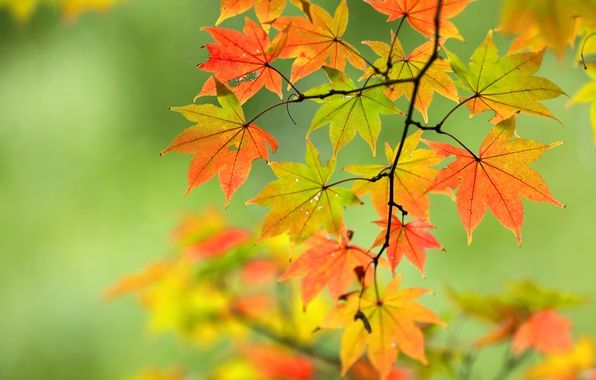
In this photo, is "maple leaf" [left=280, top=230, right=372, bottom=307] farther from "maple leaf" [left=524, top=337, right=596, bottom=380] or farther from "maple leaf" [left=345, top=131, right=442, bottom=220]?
"maple leaf" [left=524, top=337, right=596, bottom=380]

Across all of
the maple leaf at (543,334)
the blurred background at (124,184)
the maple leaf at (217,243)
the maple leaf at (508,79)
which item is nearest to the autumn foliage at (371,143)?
the maple leaf at (508,79)

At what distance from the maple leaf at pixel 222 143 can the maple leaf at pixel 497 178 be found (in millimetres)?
249

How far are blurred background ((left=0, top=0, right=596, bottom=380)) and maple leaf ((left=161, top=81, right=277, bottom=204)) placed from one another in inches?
105

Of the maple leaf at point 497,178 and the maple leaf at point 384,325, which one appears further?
the maple leaf at point 384,325

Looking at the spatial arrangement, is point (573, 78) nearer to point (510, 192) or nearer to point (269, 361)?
A: point (269, 361)

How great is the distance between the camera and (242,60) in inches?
33.5

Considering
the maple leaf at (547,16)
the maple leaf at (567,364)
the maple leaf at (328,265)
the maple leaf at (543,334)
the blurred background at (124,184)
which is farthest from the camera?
the blurred background at (124,184)

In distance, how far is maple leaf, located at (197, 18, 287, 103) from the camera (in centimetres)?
84

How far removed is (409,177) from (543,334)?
716 millimetres

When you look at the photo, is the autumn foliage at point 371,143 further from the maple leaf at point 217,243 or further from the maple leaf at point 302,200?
the maple leaf at point 217,243

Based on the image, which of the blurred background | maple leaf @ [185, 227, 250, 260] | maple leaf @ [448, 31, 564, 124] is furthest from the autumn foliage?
the blurred background

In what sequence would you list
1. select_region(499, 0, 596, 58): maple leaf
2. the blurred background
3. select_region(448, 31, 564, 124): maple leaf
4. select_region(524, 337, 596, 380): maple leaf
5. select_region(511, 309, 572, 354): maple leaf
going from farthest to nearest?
the blurred background < select_region(524, 337, 596, 380): maple leaf < select_region(511, 309, 572, 354): maple leaf < select_region(448, 31, 564, 124): maple leaf < select_region(499, 0, 596, 58): maple leaf

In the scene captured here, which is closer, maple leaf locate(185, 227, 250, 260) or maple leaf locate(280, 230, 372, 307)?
maple leaf locate(280, 230, 372, 307)

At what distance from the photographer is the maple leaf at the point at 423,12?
825 millimetres
